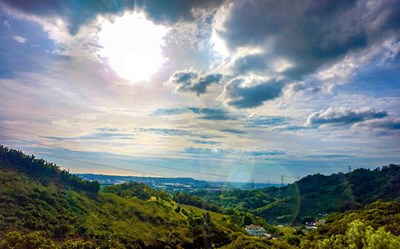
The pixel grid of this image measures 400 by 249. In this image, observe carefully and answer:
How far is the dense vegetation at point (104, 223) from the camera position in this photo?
50444 millimetres

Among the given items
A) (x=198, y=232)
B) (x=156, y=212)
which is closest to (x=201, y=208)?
(x=156, y=212)

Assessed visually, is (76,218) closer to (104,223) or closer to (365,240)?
(104,223)

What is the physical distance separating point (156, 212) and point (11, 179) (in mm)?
56140

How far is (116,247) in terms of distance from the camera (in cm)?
7475

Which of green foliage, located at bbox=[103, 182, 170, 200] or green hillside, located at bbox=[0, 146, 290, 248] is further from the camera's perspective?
green foliage, located at bbox=[103, 182, 170, 200]

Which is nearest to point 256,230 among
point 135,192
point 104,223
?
point 135,192

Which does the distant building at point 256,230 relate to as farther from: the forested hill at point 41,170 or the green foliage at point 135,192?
the forested hill at point 41,170

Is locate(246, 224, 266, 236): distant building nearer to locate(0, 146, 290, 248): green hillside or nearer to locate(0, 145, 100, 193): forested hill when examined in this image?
locate(0, 146, 290, 248): green hillside

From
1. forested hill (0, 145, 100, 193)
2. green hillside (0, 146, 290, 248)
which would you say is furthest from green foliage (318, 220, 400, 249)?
forested hill (0, 145, 100, 193)

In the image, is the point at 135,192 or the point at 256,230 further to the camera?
the point at 135,192

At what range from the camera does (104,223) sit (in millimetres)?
94062

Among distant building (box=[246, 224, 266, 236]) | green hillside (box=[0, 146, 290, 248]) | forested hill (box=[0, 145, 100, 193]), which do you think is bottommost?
distant building (box=[246, 224, 266, 236])

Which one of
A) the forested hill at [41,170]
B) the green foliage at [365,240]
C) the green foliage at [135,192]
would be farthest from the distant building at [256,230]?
the green foliage at [365,240]

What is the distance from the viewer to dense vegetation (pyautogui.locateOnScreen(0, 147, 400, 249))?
50.4 m
